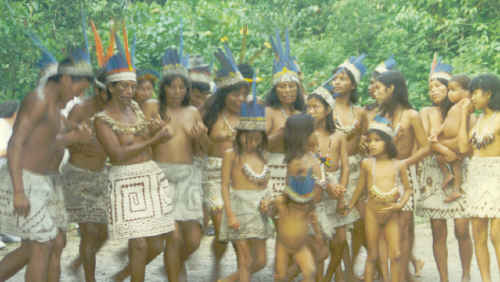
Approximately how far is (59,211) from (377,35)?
967cm

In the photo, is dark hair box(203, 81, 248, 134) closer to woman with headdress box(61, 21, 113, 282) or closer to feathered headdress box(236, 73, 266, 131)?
feathered headdress box(236, 73, 266, 131)

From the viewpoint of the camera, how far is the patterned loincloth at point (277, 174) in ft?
21.1

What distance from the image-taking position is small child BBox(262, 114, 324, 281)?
549 centimetres

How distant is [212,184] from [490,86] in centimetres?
267

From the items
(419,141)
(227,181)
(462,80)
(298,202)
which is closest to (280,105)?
(227,181)

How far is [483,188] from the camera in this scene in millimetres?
6418

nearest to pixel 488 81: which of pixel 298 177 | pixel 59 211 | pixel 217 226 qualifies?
pixel 298 177

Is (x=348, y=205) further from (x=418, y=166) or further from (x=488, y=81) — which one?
(x=488, y=81)

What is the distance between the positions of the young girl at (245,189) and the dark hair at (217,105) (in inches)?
29.2

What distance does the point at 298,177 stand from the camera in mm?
5465

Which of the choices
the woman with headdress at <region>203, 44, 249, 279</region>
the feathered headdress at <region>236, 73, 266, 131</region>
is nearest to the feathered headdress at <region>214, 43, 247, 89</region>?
the woman with headdress at <region>203, 44, 249, 279</region>

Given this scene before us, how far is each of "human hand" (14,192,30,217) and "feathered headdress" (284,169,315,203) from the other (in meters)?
1.94

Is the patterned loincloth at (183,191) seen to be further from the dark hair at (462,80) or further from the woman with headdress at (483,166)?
the dark hair at (462,80)

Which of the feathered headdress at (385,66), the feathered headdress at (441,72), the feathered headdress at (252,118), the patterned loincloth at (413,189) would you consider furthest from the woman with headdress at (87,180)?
the feathered headdress at (441,72)
